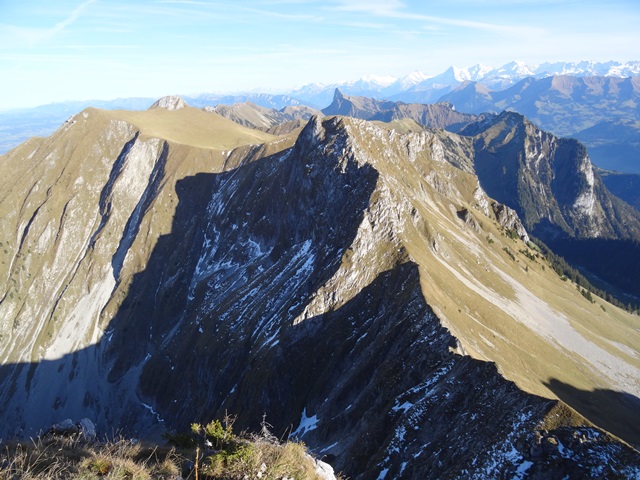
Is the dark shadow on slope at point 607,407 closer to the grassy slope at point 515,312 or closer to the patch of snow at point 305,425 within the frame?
the grassy slope at point 515,312

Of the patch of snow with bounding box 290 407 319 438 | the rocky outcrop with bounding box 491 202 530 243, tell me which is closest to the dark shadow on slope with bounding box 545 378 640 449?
the patch of snow with bounding box 290 407 319 438

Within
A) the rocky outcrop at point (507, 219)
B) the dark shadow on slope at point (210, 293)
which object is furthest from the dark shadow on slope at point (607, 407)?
the rocky outcrop at point (507, 219)

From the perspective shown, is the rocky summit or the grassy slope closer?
the rocky summit

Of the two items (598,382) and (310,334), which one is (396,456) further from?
(598,382)

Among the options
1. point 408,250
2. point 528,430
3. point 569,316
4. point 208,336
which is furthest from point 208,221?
point 528,430

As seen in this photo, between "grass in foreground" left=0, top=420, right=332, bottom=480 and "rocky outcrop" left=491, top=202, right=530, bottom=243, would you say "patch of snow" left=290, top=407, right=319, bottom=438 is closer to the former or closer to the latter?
"grass in foreground" left=0, top=420, right=332, bottom=480
